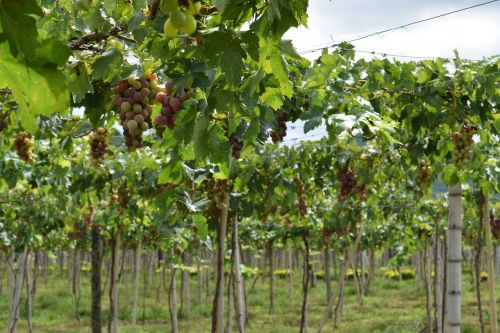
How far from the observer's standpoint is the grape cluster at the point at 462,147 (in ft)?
12.1

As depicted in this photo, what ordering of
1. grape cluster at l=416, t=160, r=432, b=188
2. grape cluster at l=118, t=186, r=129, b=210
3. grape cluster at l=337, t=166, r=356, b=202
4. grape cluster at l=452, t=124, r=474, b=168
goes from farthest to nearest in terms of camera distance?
grape cluster at l=118, t=186, r=129, b=210 < grape cluster at l=416, t=160, r=432, b=188 < grape cluster at l=337, t=166, r=356, b=202 < grape cluster at l=452, t=124, r=474, b=168

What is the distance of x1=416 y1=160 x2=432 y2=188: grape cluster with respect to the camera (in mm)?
5383

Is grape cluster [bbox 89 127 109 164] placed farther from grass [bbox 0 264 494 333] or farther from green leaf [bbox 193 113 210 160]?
grass [bbox 0 264 494 333]

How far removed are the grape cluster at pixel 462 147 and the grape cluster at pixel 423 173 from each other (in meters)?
1.62

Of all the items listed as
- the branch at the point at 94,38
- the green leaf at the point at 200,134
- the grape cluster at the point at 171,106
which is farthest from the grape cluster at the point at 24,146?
the green leaf at the point at 200,134

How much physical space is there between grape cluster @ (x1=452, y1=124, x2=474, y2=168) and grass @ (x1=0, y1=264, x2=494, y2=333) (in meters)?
7.98

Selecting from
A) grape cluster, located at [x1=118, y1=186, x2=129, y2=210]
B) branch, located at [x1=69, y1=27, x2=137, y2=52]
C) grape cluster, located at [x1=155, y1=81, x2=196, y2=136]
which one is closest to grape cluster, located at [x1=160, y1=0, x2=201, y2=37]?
grape cluster, located at [x1=155, y1=81, x2=196, y2=136]

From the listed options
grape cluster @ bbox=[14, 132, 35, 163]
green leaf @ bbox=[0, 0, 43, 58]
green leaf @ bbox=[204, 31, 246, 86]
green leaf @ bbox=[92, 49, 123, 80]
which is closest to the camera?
green leaf @ bbox=[0, 0, 43, 58]

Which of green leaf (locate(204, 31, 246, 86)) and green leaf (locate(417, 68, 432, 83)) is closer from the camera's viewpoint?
green leaf (locate(204, 31, 246, 86))

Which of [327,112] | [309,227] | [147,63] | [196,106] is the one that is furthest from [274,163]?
[309,227]

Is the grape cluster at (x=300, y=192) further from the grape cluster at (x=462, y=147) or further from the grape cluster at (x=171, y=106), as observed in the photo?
the grape cluster at (x=171, y=106)

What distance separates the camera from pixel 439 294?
27.0ft

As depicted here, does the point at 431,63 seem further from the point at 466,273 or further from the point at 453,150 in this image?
the point at 466,273

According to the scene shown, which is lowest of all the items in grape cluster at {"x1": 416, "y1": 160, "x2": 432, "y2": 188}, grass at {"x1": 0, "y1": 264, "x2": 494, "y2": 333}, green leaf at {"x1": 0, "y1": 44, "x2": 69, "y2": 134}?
grass at {"x1": 0, "y1": 264, "x2": 494, "y2": 333}
